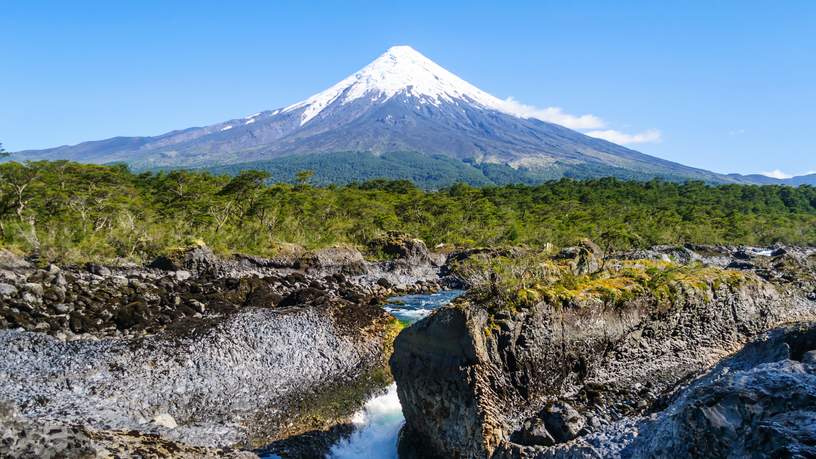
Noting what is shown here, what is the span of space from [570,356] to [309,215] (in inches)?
1457

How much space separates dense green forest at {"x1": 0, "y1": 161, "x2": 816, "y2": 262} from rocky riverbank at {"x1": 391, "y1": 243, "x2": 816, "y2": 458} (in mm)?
16886

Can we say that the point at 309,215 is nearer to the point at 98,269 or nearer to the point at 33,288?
the point at 98,269

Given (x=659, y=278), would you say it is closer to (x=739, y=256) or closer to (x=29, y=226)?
(x=29, y=226)

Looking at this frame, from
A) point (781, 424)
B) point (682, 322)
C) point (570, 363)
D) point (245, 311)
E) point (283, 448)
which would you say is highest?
point (781, 424)

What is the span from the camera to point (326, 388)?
13930 millimetres

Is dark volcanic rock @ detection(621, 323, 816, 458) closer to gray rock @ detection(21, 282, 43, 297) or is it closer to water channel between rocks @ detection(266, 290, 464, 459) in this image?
water channel between rocks @ detection(266, 290, 464, 459)

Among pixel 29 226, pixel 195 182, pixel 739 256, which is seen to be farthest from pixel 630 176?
pixel 29 226

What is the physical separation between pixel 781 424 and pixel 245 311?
16.2m

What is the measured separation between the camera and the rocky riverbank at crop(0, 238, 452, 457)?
10555 millimetres

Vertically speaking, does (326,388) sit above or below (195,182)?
below

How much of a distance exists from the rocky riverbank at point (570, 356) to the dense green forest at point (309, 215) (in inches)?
665

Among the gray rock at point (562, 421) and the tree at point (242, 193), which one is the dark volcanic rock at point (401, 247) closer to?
the tree at point (242, 193)

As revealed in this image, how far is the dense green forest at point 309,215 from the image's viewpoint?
30.4 meters

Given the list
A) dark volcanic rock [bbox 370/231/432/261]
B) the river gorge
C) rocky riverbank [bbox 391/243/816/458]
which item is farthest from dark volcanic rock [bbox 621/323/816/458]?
dark volcanic rock [bbox 370/231/432/261]
